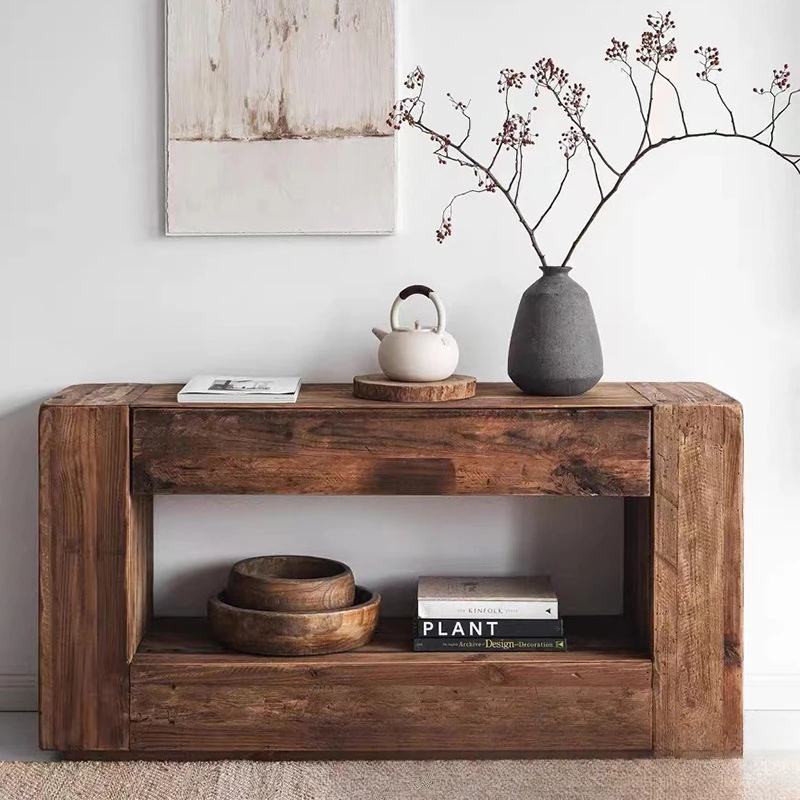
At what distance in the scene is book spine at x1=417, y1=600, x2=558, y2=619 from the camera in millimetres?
2395

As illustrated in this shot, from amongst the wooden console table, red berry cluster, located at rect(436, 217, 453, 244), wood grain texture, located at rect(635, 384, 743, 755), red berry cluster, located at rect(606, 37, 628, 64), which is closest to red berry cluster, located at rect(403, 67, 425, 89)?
red berry cluster, located at rect(436, 217, 453, 244)

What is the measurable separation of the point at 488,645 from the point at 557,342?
26.3 inches

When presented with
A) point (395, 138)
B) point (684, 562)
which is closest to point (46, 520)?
point (395, 138)

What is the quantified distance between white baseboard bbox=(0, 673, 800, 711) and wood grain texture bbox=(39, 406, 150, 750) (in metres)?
0.39

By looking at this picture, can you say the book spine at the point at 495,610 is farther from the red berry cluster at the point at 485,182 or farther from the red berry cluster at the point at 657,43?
the red berry cluster at the point at 657,43

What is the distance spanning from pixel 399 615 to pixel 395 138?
113cm

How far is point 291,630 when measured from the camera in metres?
2.32

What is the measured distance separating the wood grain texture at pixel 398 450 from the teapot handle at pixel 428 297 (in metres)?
0.23

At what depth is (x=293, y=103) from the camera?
99.8 inches

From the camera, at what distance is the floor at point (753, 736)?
2.38 m

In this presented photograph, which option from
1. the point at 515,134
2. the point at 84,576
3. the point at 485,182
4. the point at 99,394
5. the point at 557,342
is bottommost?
the point at 84,576

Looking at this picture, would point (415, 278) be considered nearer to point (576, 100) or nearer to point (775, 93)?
point (576, 100)

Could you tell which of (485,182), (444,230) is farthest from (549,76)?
(444,230)

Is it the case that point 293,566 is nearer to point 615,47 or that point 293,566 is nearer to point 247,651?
point 247,651
